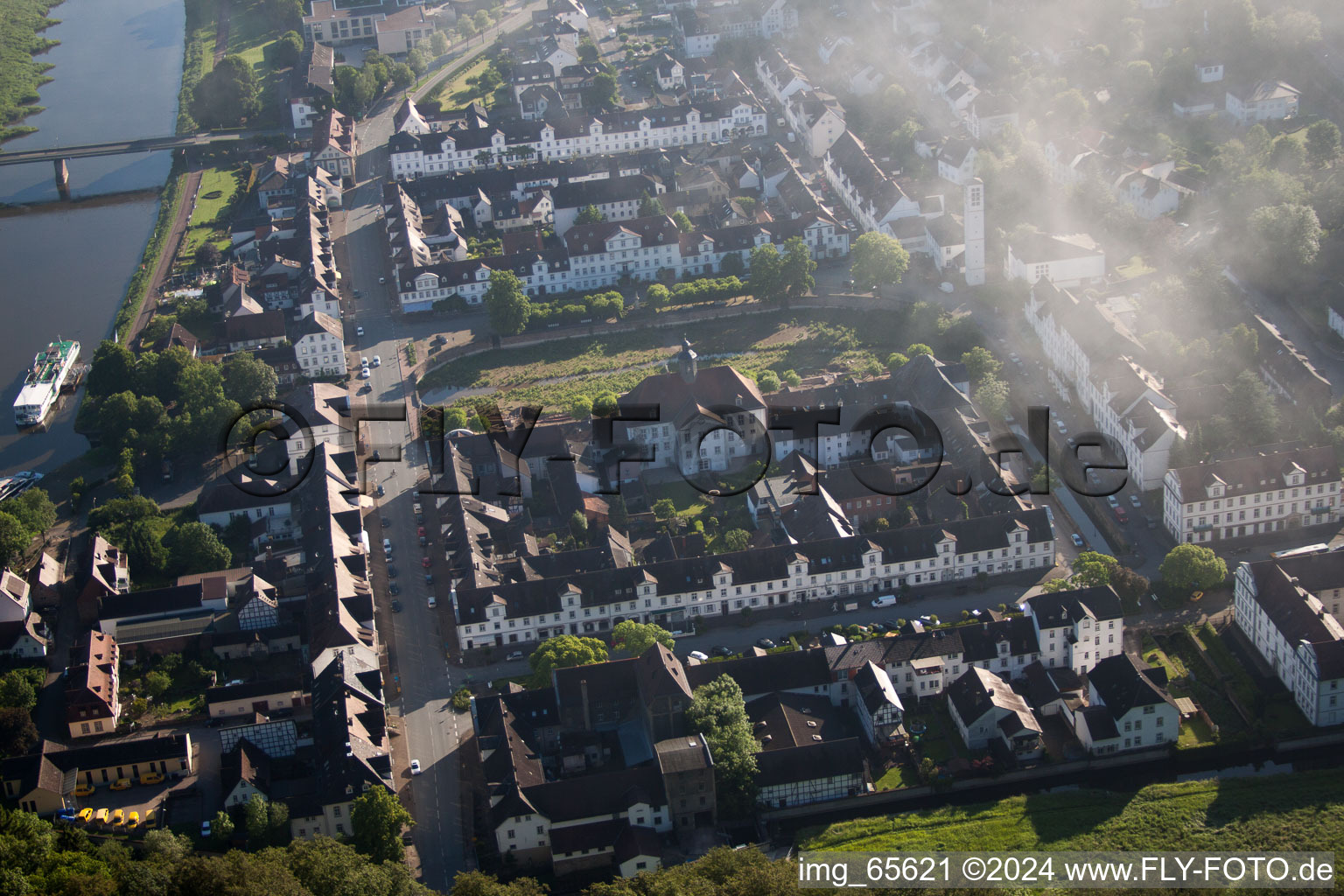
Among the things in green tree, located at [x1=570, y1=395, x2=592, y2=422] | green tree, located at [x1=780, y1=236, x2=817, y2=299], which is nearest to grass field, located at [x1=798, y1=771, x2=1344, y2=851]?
green tree, located at [x1=570, y1=395, x2=592, y2=422]

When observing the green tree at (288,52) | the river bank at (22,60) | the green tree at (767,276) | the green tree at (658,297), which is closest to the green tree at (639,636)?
the green tree at (658,297)

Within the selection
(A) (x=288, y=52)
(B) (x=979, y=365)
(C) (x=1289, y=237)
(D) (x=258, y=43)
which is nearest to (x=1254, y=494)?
(B) (x=979, y=365)

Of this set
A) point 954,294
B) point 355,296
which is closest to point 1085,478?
point 954,294

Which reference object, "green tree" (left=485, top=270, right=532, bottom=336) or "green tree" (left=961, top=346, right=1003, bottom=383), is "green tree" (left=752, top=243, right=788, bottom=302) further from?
"green tree" (left=961, top=346, right=1003, bottom=383)

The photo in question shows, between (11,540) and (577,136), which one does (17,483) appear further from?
(577,136)

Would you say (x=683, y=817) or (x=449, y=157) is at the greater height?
(x=449, y=157)

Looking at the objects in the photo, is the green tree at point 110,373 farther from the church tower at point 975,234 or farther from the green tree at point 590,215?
the church tower at point 975,234

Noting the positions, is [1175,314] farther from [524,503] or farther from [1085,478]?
[524,503]
